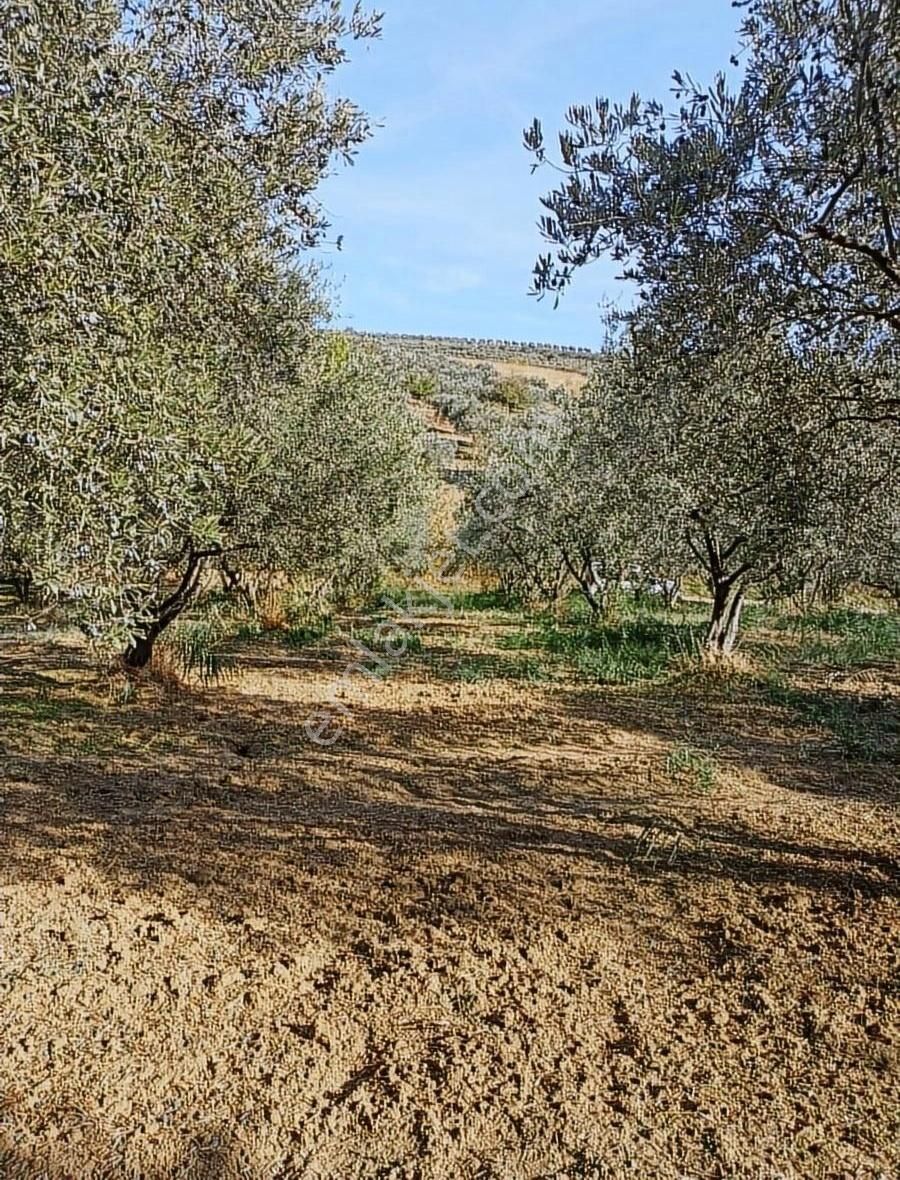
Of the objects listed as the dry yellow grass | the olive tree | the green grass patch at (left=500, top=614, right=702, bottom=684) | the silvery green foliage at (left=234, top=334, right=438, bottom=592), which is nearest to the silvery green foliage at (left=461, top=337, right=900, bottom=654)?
the olive tree

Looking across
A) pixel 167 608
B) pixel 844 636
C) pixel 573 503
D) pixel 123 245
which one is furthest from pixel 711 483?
pixel 844 636

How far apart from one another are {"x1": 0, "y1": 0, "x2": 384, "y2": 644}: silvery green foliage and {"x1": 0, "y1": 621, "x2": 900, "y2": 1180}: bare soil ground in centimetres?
180

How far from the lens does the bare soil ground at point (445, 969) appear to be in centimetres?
294

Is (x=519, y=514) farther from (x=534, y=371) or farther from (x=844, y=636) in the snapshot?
(x=534, y=371)

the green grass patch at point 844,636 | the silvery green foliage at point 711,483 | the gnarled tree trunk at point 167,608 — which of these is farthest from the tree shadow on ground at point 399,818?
the green grass patch at point 844,636

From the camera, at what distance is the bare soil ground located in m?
2.94

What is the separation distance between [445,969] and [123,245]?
3.85 m

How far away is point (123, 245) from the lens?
370cm

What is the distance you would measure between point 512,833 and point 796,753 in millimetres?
3820

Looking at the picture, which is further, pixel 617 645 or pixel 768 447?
pixel 617 645

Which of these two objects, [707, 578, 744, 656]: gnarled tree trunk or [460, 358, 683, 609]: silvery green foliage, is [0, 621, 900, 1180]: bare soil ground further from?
[707, 578, 744, 656]: gnarled tree trunk

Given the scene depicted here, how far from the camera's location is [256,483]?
345 inches

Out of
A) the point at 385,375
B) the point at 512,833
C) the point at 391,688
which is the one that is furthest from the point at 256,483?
the point at 385,375

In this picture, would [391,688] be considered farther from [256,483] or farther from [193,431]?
[193,431]
